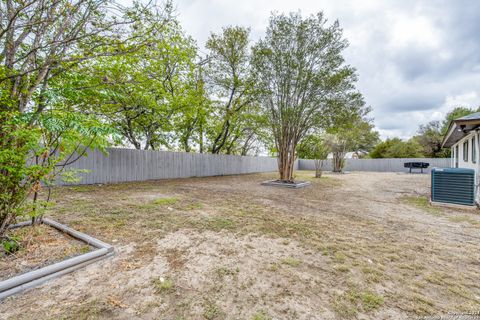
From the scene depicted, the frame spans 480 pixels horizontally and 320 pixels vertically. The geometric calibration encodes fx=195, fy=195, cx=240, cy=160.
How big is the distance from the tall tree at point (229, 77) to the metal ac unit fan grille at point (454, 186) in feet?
24.4

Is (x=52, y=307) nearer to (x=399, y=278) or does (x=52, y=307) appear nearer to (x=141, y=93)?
(x=399, y=278)

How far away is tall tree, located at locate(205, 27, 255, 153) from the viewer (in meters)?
10.2

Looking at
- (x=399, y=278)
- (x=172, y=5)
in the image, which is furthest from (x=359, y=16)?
(x=399, y=278)

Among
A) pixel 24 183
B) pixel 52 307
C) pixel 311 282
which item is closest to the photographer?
pixel 52 307

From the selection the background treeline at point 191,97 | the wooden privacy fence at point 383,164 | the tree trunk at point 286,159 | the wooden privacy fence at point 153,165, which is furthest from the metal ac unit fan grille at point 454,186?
the wooden privacy fence at point 383,164

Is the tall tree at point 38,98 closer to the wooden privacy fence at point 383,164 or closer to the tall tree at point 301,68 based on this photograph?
the tall tree at point 301,68

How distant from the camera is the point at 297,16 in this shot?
7.19m

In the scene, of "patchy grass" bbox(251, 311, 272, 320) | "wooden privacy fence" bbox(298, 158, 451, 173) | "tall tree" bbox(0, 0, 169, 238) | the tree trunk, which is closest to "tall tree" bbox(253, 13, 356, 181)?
the tree trunk

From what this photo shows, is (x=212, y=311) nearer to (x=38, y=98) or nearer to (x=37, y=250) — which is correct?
(x=37, y=250)

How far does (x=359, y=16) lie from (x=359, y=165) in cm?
1742

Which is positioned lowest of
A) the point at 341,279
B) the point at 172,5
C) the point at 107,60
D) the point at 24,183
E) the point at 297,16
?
the point at 341,279

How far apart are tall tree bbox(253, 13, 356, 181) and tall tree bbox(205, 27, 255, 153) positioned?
2044 millimetres

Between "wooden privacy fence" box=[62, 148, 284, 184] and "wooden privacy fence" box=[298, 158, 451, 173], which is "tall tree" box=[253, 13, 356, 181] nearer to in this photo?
"wooden privacy fence" box=[62, 148, 284, 184]

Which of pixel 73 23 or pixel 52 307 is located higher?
pixel 73 23
